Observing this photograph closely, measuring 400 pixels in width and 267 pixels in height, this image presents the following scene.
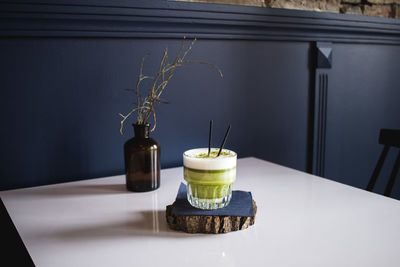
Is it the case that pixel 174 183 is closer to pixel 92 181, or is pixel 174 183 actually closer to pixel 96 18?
pixel 92 181

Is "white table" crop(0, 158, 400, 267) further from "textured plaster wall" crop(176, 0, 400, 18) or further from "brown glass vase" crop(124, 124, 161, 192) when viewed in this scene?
"textured plaster wall" crop(176, 0, 400, 18)

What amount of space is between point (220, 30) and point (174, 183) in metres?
0.57

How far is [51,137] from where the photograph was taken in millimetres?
1060

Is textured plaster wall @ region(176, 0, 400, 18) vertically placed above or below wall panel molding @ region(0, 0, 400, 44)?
above

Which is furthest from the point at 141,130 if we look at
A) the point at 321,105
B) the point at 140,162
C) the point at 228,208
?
the point at 321,105

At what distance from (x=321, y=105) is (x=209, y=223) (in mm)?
1028

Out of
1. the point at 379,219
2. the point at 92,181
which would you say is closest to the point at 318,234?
the point at 379,219

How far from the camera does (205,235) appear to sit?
68 cm

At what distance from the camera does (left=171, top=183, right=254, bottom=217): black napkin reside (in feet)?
2.28

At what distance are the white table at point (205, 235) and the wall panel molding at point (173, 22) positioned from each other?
0.44m

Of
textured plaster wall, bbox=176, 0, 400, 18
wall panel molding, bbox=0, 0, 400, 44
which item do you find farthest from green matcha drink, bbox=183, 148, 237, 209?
textured plaster wall, bbox=176, 0, 400, 18

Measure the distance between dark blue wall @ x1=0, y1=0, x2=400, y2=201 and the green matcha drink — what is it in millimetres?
468

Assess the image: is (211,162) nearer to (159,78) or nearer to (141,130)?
(141,130)

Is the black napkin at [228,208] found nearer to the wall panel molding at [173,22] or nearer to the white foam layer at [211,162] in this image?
the white foam layer at [211,162]
